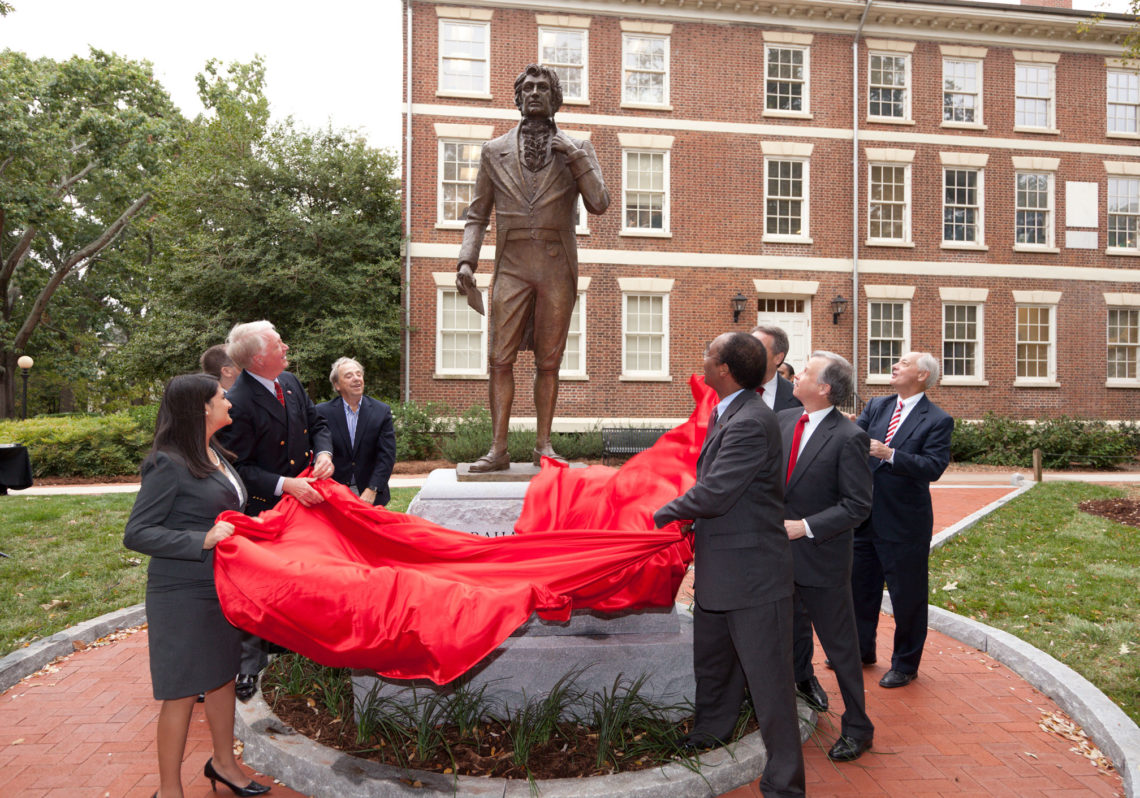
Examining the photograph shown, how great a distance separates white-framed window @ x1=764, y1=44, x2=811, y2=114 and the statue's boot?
18914 mm

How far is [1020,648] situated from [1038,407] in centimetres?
1966

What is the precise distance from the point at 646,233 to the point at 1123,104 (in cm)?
1581

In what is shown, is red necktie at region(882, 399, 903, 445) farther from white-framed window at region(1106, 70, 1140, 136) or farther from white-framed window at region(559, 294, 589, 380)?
white-framed window at region(1106, 70, 1140, 136)

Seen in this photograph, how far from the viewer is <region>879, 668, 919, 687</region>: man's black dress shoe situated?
538cm

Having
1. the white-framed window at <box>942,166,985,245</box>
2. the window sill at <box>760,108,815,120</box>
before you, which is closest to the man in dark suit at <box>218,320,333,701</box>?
the window sill at <box>760,108,815,120</box>

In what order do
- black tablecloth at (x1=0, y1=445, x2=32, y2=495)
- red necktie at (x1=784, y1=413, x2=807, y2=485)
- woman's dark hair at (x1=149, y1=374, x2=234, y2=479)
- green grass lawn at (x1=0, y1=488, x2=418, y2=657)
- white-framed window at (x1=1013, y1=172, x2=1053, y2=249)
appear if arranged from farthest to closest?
1. white-framed window at (x1=1013, y1=172, x2=1053, y2=249)
2. black tablecloth at (x1=0, y1=445, x2=32, y2=495)
3. green grass lawn at (x1=0, y1=488, x2=418, y2=657)
4. red necktie at (x1=784, y1=413, x2=807, y2=485)
5. woman's dark hair at (x1=149, y1=374, x2=234, y2=479)

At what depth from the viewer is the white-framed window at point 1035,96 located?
899 inches

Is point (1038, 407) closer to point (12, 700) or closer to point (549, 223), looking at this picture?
point (549, 223)

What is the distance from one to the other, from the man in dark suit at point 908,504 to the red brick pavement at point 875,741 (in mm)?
405

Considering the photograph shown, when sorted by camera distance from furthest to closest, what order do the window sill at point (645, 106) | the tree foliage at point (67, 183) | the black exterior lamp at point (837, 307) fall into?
the tree foliage at point (67, 183), the black exterior lamp at point (837, 307), the window sill at point (645, 106)

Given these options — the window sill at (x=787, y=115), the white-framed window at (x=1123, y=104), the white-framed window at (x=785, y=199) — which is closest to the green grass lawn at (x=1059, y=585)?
the white-framed window at (x=785, y=199)

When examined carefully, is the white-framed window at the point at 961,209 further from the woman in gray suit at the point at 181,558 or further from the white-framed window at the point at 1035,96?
the woman in gray suit at the point at 181,558

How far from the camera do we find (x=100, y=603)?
7.23 m

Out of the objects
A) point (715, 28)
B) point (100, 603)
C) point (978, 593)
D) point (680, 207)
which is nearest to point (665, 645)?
point (978, 593)
